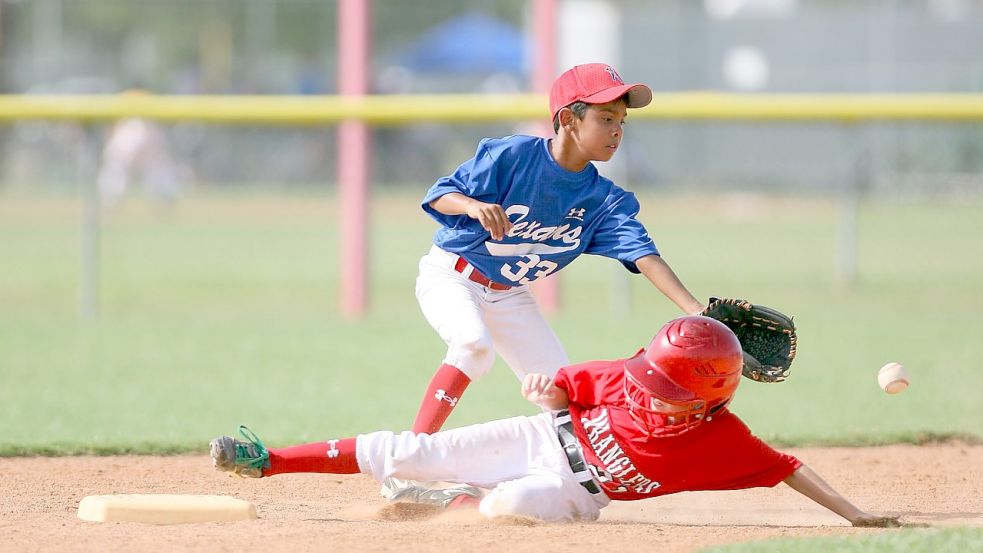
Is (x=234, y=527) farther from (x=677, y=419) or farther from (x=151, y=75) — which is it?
(x=151, y=75)

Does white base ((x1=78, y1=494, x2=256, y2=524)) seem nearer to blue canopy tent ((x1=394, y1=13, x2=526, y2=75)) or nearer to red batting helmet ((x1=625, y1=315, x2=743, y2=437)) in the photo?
red batting helmet ((x1=625, y1=315, x2=743, y2=437))

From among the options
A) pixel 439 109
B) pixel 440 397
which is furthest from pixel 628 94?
pixel 439 109

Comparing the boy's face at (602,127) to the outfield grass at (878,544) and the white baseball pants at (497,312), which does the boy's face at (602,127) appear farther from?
the outfield grass at (878,544)

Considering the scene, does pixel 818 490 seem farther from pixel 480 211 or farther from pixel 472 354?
pixel 480 211

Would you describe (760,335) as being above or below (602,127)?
below

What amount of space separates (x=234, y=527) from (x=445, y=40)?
22715 millimetres

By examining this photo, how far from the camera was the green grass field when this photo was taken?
21.2ft

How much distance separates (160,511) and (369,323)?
5.67m

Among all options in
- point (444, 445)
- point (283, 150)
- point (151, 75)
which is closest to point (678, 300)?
point (444, 445)

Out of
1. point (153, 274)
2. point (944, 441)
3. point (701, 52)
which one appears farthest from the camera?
point (701, 52)

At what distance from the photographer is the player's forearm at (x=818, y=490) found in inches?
156

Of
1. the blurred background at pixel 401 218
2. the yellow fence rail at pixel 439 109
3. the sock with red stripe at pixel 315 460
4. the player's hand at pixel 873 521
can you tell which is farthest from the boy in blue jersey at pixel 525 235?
the yellow fence rail at pixel 439 109

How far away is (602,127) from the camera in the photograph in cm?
448

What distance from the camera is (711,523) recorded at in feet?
14.5
